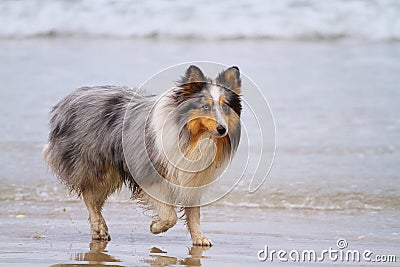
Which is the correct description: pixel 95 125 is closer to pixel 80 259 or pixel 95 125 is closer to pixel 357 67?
pixel 80 259


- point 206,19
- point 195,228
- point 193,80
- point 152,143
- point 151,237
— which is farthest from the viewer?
point 206,19

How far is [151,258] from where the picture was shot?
16.9 ft

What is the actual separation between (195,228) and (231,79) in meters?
1.07

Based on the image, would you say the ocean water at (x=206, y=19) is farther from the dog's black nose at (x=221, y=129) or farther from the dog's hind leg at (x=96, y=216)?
the dog's black nose at (x=221, y=129)

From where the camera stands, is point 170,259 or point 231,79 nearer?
point 170,259

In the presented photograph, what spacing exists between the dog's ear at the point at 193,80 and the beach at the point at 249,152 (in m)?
0.28

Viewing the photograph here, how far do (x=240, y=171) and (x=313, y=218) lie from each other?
138 centimetres

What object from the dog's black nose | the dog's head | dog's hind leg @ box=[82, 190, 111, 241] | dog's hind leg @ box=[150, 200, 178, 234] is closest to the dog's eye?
the dog's head

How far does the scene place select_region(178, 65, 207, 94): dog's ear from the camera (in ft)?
17.2

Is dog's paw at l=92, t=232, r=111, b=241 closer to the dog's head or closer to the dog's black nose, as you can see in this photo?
the dog's head

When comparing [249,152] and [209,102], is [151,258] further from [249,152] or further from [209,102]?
[249,152]

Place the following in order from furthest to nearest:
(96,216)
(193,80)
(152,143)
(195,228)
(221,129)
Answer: (96,216)
(195,228)
(152,143)
(193,80)
(221,129)

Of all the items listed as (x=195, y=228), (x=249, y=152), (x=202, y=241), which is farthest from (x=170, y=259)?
(x=249, y=152)

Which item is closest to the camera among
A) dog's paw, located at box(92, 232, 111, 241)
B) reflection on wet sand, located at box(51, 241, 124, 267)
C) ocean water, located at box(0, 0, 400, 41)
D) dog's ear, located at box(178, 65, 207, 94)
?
reflection on wet sand, located at box(51, 241, 124, 267)
